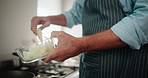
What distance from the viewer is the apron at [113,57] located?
2.33 feet

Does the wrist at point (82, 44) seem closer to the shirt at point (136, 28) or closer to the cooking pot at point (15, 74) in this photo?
the shirt at point (136, 28)

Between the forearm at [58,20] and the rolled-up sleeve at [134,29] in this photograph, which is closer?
the rolled-up sleeve at [134,29]

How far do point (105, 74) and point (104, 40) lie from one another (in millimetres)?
206

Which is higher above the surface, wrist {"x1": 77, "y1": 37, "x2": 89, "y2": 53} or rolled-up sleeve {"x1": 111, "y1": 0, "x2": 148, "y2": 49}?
rolled-up sleeve {"x1": 111, "y1": 0, "x2": 148, "y2": 49}

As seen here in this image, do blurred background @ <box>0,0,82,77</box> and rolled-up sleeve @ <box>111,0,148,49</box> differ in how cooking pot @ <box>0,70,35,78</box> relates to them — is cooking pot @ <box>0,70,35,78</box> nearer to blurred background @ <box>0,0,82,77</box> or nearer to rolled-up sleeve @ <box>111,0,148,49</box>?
blurred background @ <box>0,0,82,77</box>

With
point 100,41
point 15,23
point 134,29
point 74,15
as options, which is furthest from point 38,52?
point 15,23

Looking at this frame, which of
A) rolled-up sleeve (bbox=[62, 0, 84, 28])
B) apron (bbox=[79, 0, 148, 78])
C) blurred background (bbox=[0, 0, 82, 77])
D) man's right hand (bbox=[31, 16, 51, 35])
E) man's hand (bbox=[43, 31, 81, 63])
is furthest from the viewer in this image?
blurred background (bbox=[0, 0, 82, 77])

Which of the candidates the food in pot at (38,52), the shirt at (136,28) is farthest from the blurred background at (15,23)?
the shirt at (136,28)

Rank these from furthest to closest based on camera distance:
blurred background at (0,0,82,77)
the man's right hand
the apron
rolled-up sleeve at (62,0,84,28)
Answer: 1. blurred background at (0,0,82,77)
2. rolled-up sleeve at (62,0,84,28)
3. the man's right hand
4. the apron

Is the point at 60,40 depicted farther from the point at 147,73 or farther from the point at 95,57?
the point at 147,73

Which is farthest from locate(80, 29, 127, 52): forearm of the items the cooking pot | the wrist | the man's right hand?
the cooking pot

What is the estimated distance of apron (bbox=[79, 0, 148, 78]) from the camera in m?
0.71

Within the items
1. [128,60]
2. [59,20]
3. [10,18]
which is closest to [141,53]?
[128,60]

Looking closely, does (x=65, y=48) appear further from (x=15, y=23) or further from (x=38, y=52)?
(x=15, y=23)
